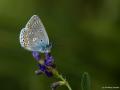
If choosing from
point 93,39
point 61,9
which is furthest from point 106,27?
point 61,9

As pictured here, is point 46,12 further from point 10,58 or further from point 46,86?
point 46,86

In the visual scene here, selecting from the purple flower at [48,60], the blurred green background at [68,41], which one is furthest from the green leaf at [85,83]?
the blurred green background at [68,41]

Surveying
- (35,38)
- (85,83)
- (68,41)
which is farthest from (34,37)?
(68,41)

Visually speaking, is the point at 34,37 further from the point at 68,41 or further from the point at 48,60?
the point at 68,41

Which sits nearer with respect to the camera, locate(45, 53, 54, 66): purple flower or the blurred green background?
locate(45, 53, 54, 66): purple flower

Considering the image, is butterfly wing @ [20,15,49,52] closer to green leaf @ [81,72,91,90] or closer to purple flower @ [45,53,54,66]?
purple flower @ [45,53,54,66]

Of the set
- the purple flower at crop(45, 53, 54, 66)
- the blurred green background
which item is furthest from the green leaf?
the blurred green background

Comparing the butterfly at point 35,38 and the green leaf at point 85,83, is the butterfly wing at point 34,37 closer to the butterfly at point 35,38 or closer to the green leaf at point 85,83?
the butterfly at point 35,38

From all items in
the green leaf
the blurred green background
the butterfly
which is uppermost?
the butterfly
